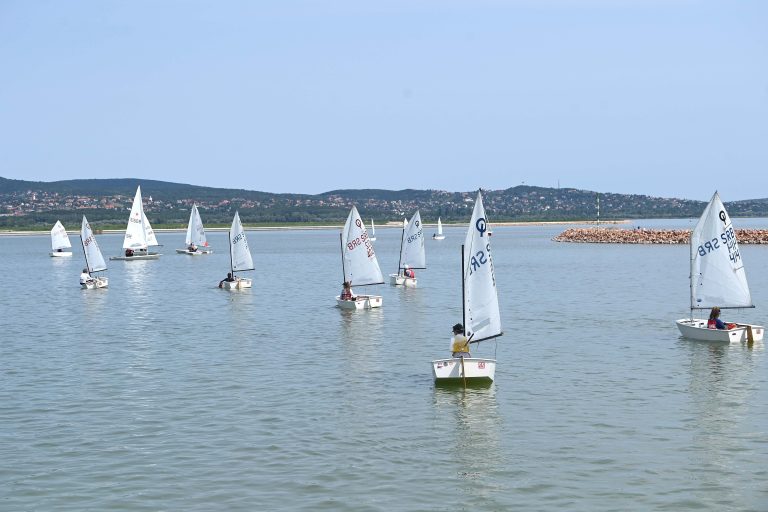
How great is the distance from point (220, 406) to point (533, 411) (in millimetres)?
8741

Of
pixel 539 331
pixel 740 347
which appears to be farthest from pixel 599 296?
pixel 740 347

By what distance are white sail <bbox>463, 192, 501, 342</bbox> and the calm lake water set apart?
6.25 feet

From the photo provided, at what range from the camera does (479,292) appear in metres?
30.5

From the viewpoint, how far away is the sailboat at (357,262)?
54.3 meters

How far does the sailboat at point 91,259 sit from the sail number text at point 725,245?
48.0 meters

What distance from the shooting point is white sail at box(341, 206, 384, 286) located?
5547 centimetres

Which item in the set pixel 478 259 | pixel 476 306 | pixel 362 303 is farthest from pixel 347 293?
pixel 478 259

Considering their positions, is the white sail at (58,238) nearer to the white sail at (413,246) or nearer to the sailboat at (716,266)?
the white sail at (413,246)

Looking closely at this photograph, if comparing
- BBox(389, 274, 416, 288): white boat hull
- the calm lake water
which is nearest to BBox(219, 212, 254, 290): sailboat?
BBox(389, 274, 416, 288): white boat hull

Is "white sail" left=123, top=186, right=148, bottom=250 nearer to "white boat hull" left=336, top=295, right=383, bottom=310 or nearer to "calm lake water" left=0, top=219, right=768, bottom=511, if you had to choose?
"calm lake water" left=0, top=219, right=768, bottom=511

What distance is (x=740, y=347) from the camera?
37.9 m

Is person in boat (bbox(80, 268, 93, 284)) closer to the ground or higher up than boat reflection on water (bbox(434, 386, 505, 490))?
higher up

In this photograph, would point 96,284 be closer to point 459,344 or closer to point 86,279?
point 86,279

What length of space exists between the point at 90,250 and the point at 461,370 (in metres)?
56.2
